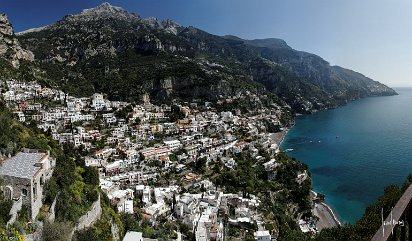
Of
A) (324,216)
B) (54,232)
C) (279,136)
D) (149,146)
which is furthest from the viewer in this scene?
(279,136)

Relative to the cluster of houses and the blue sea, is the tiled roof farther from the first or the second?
the blue sea

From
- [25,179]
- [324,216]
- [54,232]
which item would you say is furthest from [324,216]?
[25,179]

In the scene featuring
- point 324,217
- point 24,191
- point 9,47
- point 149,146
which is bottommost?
point 324,217

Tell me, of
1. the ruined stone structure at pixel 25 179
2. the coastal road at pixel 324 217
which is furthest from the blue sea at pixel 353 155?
the ruined stone structure at pixel 25 179

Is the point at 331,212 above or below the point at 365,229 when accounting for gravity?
below

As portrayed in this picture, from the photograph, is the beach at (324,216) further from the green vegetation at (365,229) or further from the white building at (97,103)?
the white building at (97,103)

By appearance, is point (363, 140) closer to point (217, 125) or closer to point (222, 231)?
point (217, 125)

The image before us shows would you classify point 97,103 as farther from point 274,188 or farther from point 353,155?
point 353,155

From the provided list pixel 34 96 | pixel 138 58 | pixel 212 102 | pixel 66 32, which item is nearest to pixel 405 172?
pixel 212 102
